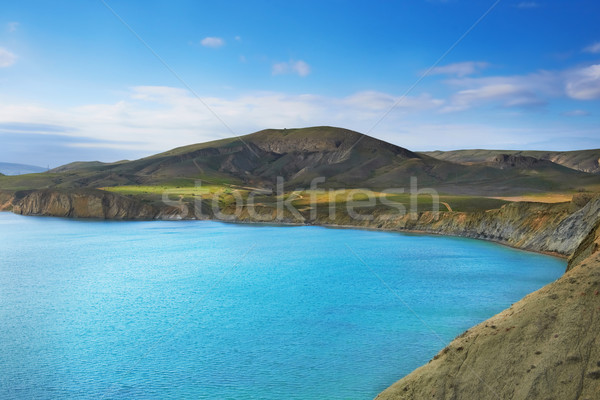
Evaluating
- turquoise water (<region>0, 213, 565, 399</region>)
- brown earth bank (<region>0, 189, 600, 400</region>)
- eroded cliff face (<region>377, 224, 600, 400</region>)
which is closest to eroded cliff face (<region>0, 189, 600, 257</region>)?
turquoise water (<region>0, 213, 565, 399</region>)

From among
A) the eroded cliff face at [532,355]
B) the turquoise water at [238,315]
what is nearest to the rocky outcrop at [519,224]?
the turquoise water at [238,315]

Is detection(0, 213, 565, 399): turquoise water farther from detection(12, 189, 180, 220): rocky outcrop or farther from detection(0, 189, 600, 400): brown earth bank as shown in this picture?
detection(12, 189, 180, 220): rocky outcrop

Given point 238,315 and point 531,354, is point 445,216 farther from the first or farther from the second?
point 531,354

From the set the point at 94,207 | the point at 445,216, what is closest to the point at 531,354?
the point at 445,216

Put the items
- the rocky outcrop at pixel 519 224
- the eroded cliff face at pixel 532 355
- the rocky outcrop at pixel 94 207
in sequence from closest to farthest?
1. the eroded cliff face at pixel 532 355
2. the rocky outcrop at pixel 519 224
3. the rocky outcrop at pixel 94 207

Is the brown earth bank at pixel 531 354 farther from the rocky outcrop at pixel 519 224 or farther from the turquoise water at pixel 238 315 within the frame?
the rocky outcrop at pixel 519 224
